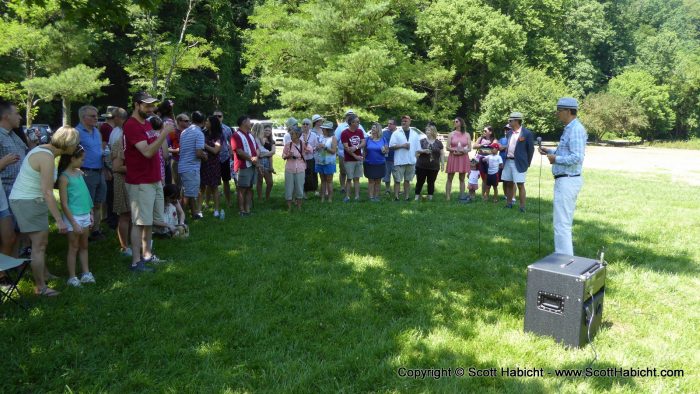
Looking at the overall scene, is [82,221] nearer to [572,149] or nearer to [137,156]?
[137,156]

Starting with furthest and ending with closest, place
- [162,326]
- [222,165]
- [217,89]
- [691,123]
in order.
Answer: [691,123] < [217,89] < [222,165] < [162,326]

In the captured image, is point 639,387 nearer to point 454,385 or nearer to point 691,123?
point 454,385

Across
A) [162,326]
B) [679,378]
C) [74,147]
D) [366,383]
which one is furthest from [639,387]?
[74,147]

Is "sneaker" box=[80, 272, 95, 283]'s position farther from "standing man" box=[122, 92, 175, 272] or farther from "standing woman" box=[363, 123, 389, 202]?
"standing woman" box=[363, 123, 389, 202]

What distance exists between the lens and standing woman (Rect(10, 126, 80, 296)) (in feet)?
14.4

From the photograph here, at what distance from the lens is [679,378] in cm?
347

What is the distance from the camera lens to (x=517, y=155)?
8438 millimetres

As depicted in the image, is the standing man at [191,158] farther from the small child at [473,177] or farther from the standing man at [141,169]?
the small child at [473,177]

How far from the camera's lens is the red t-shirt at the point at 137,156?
5.09 metres

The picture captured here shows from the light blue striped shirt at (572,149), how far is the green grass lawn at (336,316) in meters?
1.35

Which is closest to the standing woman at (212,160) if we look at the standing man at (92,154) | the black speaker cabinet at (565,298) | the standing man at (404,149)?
the standing man at (92,154)

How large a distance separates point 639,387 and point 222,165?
25.1 feet

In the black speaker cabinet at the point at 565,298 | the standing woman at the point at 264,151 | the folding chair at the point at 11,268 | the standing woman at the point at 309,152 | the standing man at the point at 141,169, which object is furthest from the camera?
the standing woman at the point at 309,152

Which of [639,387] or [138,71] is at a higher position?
[138,71]
